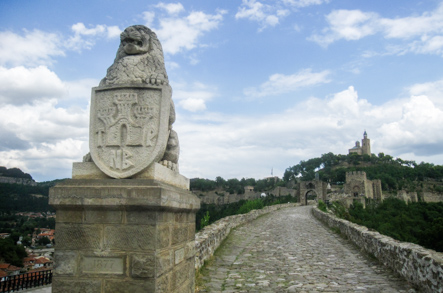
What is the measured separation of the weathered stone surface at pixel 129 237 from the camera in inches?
100

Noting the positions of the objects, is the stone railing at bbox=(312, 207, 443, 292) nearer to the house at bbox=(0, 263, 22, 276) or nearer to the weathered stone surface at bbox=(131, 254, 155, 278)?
the weathered stone surface at bbox=(131, 254, 155, 278)

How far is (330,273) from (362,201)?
132 ft

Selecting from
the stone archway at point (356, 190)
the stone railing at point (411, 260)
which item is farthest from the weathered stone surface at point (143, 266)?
the stone archway at point (356, 190)

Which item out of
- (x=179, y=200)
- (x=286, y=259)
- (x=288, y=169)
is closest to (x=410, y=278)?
(x=286, y=259)

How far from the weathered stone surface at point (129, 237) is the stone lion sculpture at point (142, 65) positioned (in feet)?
2.40

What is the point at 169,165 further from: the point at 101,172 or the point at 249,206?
the point at 249,206

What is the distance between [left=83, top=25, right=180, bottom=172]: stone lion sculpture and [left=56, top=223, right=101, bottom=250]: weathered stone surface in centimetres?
85

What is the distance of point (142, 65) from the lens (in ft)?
10.6

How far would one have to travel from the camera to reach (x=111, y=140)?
279 cm

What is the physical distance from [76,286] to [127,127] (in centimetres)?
128

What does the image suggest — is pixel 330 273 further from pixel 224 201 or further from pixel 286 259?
pixel 224 201

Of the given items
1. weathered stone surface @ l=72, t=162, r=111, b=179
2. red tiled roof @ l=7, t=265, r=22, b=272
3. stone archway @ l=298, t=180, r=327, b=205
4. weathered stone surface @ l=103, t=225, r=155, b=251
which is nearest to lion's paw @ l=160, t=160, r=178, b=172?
weathered stone surface @ l=72, t=162, r=111, b=179

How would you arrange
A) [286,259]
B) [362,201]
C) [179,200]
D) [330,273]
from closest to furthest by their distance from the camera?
[179,200] → [330,273] → [286,259] → [362,201]

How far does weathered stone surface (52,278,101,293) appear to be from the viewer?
100.0 inches
